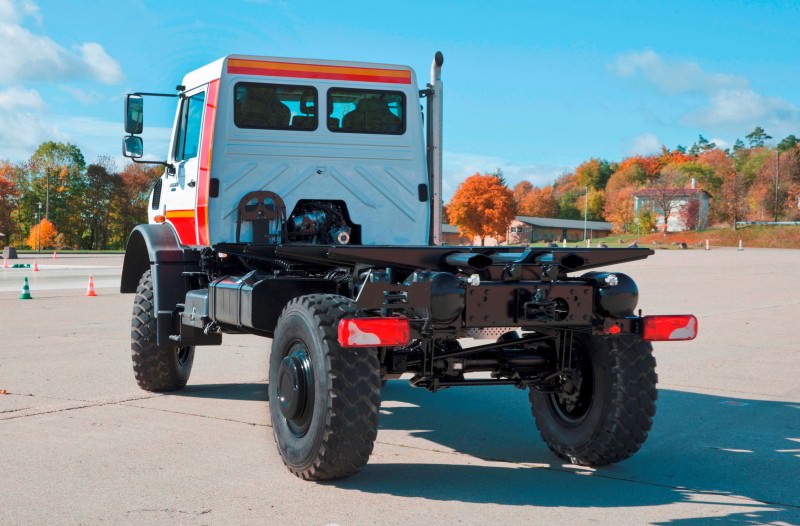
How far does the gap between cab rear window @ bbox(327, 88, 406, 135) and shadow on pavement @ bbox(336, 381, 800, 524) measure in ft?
7.85

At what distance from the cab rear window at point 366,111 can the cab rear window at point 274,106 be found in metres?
0.18

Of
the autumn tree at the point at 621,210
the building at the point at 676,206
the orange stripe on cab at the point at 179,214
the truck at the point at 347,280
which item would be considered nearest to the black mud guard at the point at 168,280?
the truck at the point at 347,280

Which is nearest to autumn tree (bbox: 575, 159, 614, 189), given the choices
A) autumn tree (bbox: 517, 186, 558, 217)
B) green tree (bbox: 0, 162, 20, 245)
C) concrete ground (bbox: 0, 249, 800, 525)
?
autumn tree (bbox: 517, 186, 558, 217)

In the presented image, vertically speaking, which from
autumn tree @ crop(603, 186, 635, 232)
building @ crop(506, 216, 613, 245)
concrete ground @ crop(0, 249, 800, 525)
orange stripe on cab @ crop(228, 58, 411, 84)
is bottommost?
concrete ground @ crop(0, 249, 800, 525)

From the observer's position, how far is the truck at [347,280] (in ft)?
16.8

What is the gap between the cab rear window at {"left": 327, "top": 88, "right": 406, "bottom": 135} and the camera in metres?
7.85

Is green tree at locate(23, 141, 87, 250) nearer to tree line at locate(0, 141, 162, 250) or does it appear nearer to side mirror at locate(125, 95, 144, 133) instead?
tree line at locate(0, 141, 162, 250)

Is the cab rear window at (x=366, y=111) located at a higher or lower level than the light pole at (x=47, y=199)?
lower

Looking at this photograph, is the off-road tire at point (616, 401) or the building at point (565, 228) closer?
the off-road tire at point (616, 401)

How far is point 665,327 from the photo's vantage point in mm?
5477

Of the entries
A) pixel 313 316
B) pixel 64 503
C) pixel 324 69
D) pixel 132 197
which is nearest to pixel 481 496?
pixel 313 316

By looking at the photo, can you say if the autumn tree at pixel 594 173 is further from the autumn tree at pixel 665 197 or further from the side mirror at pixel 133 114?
the side mirror at pixel 133 114

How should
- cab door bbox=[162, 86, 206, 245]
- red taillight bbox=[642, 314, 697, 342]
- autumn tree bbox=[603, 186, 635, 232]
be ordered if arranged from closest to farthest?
red taillight bbox=[642, 314, 697, 342], cab door bbox=[162, 86, 206, 245], autumn tree bbox=[603, 186, 635, 232]

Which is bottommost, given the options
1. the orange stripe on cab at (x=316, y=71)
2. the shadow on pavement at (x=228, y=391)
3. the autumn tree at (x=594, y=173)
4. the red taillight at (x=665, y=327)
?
the shadow on pavement at (x=228, y=391)
